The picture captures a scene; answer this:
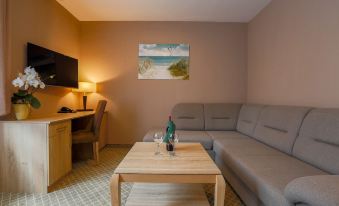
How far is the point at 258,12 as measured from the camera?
3.59m

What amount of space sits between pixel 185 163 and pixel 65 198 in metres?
1.31

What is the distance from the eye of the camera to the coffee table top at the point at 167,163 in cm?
160

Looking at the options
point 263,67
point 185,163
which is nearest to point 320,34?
point 263,67

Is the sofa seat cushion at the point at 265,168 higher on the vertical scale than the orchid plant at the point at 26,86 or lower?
lower

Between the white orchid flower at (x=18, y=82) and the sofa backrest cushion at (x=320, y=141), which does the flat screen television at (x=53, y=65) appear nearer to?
the white orchid flower at (x=18, y=82)

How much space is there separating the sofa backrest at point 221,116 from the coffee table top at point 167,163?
148cm

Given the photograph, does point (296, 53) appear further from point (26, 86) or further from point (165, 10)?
point (26, 86)

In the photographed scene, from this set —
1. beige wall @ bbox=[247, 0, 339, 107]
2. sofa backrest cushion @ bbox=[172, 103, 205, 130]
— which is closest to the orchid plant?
sofa backrest cushion @ bbox=[172, 103, 205, 130]

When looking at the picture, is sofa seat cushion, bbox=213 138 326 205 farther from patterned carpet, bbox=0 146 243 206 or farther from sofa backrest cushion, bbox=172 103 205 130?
sofa backrest cushion, bbox=172 103 205 130

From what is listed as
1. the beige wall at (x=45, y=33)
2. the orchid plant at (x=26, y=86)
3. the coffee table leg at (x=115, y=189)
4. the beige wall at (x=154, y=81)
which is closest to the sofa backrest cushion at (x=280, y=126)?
the beige wall at (x=154, y=81)

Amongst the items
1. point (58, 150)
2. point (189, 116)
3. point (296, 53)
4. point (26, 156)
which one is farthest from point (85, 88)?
point (296, 53)

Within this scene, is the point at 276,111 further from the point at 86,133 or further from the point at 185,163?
the point at 86,133

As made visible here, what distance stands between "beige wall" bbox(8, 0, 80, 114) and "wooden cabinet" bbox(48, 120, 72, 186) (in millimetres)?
617

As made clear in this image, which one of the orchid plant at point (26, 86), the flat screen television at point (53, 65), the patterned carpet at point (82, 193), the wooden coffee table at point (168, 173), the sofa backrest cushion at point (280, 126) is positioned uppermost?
the flat screen television at point (53, 65)
